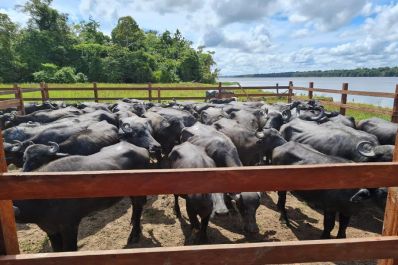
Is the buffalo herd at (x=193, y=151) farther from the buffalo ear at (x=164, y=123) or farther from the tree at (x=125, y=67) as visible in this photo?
the tree at (x=125, y=67)

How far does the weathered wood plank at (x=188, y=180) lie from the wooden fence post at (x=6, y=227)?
148 mm

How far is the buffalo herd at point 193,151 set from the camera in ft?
13.8

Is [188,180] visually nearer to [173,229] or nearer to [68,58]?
[173,229]

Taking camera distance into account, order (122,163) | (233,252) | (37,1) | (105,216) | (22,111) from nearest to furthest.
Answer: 1. (233,252)
2. (122,163)
3. (105,216)
4. (22,111)
5. (37,1)

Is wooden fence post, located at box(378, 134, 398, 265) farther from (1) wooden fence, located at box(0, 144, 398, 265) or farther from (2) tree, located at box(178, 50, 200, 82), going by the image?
(2) tree, located at box(178, 50, 200, 82)

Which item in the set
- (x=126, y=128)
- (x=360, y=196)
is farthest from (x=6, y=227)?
(x=126, y=128)

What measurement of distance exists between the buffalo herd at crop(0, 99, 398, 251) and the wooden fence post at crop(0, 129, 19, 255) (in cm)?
150

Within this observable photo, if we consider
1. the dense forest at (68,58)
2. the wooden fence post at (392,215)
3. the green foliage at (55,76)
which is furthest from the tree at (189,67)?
the wooden fence post at (392,215)

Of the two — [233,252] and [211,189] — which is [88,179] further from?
[233,252]

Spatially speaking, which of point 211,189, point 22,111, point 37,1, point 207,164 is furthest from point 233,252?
point 37,1

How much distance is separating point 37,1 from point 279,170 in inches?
2191

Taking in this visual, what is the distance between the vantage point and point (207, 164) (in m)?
5.20

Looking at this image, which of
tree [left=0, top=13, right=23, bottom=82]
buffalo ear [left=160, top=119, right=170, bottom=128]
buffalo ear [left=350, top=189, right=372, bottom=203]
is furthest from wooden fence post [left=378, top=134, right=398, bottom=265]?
tree [left=0, top=13, right=23, bottom=82]

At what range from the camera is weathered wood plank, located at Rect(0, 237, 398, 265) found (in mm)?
1864
